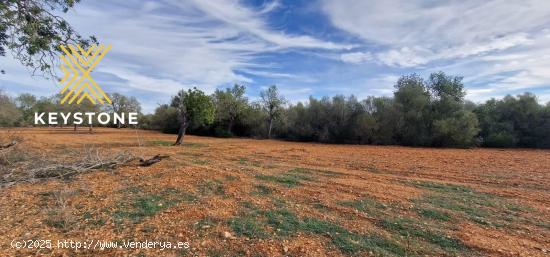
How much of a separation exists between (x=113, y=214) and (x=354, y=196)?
3.63m

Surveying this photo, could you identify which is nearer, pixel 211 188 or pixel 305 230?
pixel 305 230

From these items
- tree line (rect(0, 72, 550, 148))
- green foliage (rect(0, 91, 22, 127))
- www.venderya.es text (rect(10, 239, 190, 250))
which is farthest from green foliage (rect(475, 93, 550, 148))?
green foliage (rect(0, 91, 22, 127))

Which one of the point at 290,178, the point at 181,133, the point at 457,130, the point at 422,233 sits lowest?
the point at 422,233

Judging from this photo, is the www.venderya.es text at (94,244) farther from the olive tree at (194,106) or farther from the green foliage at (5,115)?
the green foliage at (5,115)

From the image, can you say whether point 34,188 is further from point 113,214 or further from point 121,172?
point 113,214

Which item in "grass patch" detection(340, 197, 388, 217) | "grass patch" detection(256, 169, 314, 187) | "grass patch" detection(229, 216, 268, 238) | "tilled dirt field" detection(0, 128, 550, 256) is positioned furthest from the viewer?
"grass patch" detection(256, 169, 314, 187)

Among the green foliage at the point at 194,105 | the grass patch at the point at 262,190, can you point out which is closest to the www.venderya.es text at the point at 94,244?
the grass patch at the point at 262,190

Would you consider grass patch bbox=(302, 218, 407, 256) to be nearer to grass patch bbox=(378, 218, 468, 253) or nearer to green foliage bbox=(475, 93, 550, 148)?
grass patch bbox=(378, 218, 468, 253)

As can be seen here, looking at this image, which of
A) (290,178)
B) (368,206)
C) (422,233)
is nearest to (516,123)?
(290,178)

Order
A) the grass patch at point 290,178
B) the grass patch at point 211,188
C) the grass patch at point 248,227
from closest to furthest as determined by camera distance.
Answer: the grass patch at point 248,227 → the grass patch at point 211,188 → the grass patch at point 290,178

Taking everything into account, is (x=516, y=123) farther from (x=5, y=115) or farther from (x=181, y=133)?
(x=5, y=115)

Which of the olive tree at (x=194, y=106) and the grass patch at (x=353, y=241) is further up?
the olive tree at (x=194, y=106)

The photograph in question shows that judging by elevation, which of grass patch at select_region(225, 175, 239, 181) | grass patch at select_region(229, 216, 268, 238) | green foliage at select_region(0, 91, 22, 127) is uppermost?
green foliage at select_region(0, 91, 22, 127)

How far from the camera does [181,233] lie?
3207 mm
